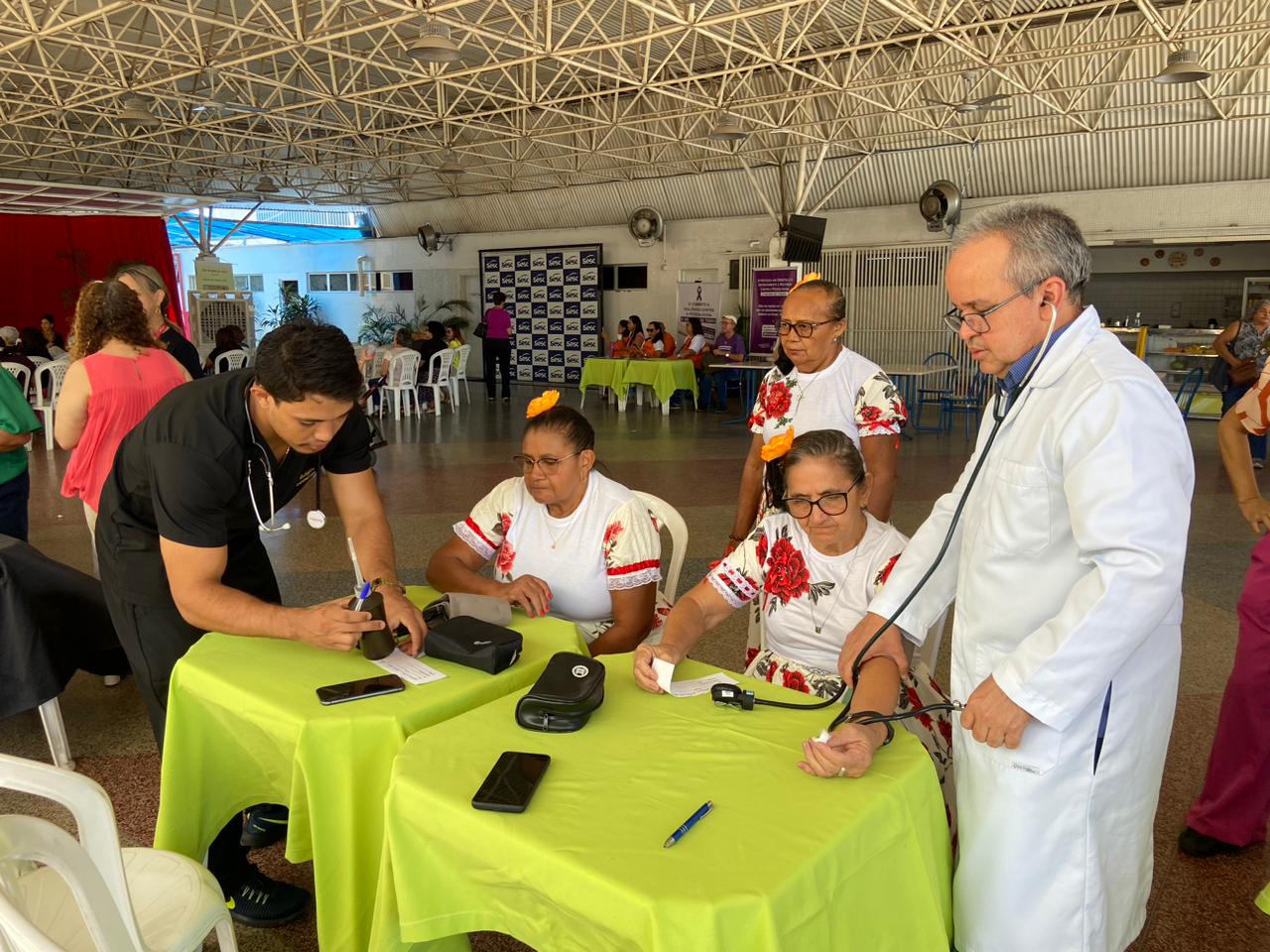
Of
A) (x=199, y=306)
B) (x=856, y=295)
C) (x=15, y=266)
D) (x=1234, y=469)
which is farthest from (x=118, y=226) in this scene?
(x=1234, y=469)

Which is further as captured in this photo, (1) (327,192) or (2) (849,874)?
(1) (327,192)

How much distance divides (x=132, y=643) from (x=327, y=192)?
18358mm

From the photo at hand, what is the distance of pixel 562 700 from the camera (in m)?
1.57

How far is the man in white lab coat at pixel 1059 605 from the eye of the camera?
1.29 meters

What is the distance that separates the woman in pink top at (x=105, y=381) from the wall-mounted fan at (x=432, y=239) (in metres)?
15.7

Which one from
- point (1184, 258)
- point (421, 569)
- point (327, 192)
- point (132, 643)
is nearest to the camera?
point (132, 643)

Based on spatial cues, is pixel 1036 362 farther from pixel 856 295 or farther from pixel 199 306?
pixel 856 295

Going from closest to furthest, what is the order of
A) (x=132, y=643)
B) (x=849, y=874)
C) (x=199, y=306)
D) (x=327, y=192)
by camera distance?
(x=849, y=874)
(x=132, y=643)
(x=199, y=306)
(x=327, y=192)

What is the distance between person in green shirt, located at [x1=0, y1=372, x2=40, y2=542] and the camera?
130 inches

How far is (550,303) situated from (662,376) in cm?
587

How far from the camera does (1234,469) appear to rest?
2.47m

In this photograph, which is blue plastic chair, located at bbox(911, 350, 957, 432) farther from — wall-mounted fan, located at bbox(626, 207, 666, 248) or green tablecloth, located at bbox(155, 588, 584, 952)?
green tablecloth, located at bbox(155, 588, 584, 952)

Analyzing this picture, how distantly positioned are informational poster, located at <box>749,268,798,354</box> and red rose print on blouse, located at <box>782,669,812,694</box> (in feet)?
35.1

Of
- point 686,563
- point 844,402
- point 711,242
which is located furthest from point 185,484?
point 711,242
